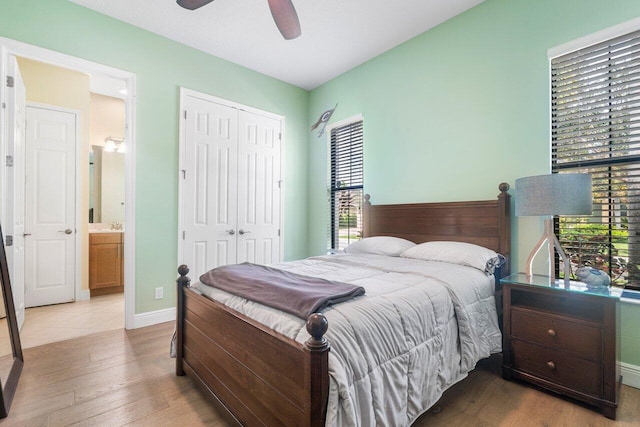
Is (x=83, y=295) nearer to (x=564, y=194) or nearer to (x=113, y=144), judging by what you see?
(x=113, y=144)

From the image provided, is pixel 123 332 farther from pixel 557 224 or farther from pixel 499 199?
pixel 557 224

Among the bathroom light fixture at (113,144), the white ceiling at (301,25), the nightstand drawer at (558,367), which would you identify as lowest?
the nightstand drawer at (558,367)

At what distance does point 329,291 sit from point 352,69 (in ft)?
11.1

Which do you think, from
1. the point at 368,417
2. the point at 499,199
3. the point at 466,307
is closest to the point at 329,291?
the point at 368,417

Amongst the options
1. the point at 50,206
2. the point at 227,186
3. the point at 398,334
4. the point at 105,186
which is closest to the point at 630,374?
the point at 398,334

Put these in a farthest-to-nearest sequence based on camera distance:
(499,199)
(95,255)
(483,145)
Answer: (95,255), (483,145), (499,199)

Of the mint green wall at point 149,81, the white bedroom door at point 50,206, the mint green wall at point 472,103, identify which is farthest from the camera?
the white bedroom door at point 50,206

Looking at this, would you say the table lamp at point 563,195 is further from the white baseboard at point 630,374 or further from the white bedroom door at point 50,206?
the white bedroom door at point 50,206

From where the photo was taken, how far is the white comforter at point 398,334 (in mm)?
1176

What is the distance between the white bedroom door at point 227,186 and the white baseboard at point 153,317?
1.56 ft

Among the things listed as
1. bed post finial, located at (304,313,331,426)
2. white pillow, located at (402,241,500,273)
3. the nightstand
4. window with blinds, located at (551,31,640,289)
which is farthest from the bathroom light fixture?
window with blinds, located at (551,31,640,289)

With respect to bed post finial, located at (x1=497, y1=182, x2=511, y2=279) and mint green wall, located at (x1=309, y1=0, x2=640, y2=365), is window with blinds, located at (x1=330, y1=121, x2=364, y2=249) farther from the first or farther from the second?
bed post finial, located at (x1=497, y1=182, x2=511, y2=279)

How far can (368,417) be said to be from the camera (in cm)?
117

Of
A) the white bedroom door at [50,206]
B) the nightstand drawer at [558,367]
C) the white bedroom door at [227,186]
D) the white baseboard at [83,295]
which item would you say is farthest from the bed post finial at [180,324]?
the white baseboard at [83,295]
